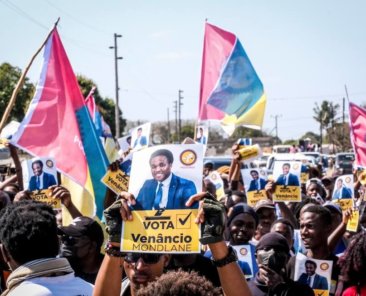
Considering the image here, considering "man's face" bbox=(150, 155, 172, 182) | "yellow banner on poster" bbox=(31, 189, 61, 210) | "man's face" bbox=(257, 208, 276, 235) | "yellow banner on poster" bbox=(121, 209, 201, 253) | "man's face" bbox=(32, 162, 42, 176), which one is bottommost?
"man's face" bbox=(257, 208, 276, 235)

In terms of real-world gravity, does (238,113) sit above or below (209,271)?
above

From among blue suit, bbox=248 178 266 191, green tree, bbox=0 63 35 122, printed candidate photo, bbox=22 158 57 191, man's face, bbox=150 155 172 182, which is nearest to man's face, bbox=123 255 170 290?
man's face, bbox=150 155 172 182

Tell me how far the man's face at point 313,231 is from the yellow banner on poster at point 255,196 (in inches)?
121

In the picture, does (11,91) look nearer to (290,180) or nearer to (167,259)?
(290,180)

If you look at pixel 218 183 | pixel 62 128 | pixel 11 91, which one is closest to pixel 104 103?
pixel 11 91

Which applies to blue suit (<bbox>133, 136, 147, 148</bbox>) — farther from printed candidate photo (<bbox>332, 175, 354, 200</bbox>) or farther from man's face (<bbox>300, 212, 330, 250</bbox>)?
printed candidate photo (<bbox>332, 175, 354, 200</bbox>)

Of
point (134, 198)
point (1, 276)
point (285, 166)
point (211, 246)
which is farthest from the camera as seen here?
point (285, 166)

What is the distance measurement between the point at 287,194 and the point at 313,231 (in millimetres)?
2679

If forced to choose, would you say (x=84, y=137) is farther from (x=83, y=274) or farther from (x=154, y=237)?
(x=154, y=237)

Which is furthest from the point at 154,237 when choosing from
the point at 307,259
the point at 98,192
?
the point at 98,192

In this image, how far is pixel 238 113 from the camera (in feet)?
25.9

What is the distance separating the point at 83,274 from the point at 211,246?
1.56 m

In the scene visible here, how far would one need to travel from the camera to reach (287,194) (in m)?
7.13

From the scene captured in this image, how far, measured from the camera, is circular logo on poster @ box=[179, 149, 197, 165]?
112 inches
